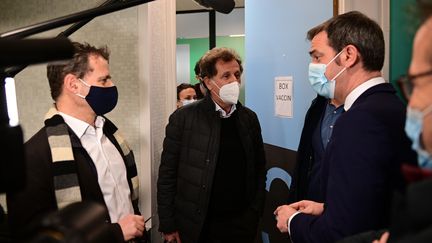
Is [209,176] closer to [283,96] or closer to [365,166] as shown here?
[283,96]

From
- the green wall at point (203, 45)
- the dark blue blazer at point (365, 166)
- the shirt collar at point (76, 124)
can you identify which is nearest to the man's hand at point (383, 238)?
the dark blue blazer at point (365, 166)

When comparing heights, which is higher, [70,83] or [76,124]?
[70,83]

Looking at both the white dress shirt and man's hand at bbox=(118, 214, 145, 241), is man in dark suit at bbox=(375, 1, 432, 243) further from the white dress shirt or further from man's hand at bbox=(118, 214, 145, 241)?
the white dress shirt

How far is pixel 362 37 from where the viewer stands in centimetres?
131

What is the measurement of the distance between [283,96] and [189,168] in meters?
0.71

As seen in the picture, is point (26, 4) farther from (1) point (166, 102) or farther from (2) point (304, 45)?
(2) point (304, 45)

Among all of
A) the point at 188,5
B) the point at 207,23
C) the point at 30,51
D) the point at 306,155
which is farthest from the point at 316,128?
the point at 207,23

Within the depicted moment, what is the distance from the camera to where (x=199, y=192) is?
76.3 inches

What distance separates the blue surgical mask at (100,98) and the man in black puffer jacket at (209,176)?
481 mm

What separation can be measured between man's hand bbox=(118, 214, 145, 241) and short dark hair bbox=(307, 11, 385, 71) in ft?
2.98

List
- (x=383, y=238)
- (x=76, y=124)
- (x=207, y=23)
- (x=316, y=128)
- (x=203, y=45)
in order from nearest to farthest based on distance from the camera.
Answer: (x=383, y=238) → (x=76, y=124) → (x=316, y=128) → (x=207, y=23) → (x=203, y=45)

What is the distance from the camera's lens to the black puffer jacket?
1.94 m

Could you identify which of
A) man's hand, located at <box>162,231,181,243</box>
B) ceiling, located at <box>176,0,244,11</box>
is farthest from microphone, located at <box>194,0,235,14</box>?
ceiling, located at <box>176,0,244,11</box>

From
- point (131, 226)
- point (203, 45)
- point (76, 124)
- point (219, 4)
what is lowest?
point (131, 226)
